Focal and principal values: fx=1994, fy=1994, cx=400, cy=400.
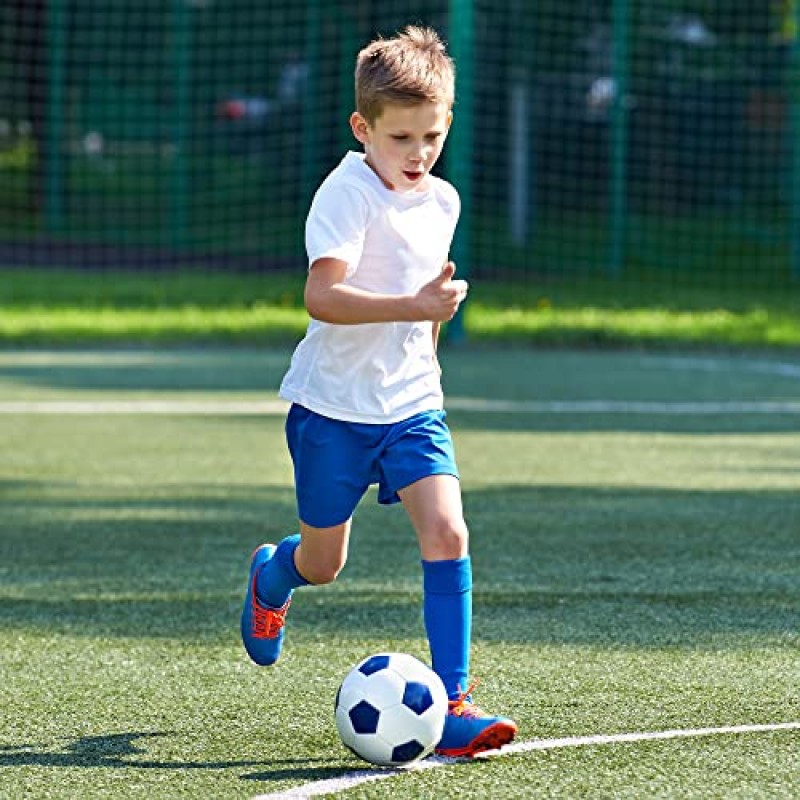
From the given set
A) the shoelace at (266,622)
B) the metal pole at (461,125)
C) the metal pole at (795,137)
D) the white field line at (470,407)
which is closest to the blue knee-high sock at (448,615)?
the shoelace at (266,622)

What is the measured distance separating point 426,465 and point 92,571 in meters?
2.19

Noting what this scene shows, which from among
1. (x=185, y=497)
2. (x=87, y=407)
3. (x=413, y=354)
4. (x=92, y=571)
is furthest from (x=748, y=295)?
(x=413, y=354)

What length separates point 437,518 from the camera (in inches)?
161

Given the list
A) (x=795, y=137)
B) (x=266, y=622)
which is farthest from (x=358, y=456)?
(x=795, y=137)

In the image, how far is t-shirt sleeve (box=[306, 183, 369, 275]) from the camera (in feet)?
13.5

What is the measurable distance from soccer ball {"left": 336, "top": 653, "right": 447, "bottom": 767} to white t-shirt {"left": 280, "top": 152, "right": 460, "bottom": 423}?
552 mm

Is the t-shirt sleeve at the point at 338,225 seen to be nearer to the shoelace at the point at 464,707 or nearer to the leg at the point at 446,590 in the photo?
the leg at the point at 446,590

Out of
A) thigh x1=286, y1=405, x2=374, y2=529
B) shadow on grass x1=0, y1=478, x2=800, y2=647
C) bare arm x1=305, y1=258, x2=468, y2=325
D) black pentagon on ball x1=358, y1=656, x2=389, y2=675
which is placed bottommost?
shadow on grass x1=0, y1=478, x2=800, y2=647

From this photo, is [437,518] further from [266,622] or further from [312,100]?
[312,100]

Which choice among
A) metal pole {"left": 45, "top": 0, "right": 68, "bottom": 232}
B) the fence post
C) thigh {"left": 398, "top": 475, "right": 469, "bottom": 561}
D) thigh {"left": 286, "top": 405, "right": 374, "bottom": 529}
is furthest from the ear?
metal pole {"left": 45, "top": 0, "right": 68, "bottom": 232}

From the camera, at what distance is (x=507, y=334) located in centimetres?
1414

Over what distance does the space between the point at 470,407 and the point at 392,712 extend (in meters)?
6.68

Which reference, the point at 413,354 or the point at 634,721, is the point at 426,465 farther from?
the point at 634,721

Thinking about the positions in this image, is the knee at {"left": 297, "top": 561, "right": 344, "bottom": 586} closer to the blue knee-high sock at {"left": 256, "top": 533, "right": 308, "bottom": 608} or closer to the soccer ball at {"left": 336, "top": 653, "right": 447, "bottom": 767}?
the blue knee-high sock at {"left": 256, "top": 533, "right": 308, "bottom": 608}
